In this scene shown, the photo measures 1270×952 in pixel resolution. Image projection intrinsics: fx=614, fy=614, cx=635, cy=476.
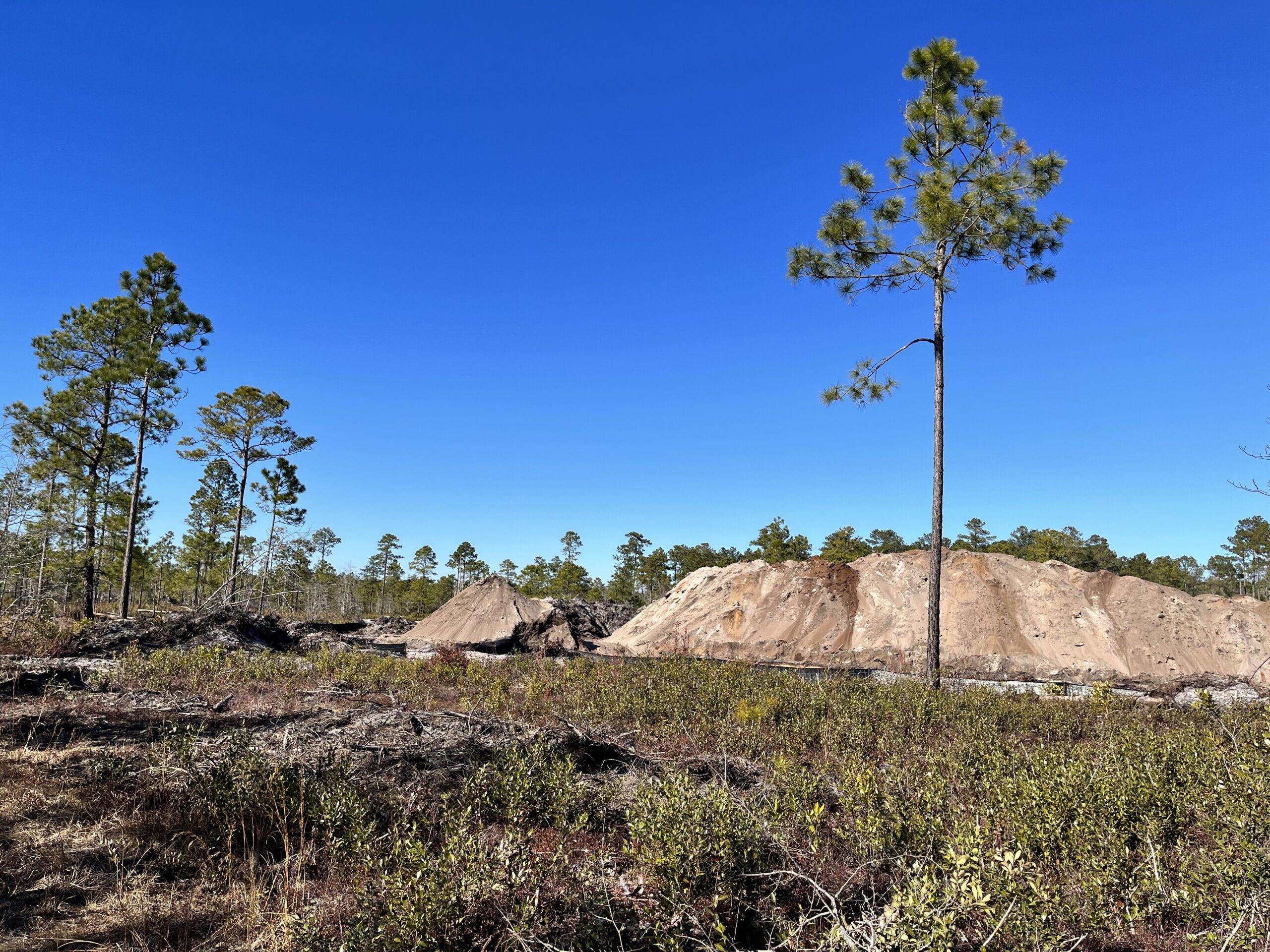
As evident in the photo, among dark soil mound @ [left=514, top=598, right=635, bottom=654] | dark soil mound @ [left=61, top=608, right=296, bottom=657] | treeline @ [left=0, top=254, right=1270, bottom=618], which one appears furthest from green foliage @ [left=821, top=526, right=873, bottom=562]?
dark soil mound @ [left=61, top=608, right=296, bottom=657]

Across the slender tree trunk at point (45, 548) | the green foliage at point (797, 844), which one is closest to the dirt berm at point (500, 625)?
the slender tree trunk at point (45, 548)

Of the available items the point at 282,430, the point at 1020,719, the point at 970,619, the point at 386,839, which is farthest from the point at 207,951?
the point at 282,430

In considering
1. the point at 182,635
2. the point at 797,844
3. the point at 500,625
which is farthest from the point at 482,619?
the point at 797,844

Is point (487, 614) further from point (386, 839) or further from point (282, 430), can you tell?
point (386, 839)

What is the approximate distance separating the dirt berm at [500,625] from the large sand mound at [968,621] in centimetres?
202

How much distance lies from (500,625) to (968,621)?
659 inches

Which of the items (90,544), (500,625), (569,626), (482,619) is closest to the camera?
(90,544)

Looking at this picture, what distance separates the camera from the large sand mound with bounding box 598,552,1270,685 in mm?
18109

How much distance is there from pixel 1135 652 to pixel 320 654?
Answer: 2205 cm

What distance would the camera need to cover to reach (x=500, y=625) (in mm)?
23906

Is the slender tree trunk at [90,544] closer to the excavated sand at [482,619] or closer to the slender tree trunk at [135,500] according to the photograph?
the slender tree trunk at [135,500]

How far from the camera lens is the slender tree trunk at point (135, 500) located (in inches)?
768

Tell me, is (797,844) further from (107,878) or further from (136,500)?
(136,500)

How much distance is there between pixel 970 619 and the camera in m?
20.4
